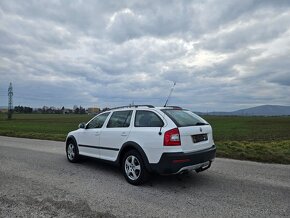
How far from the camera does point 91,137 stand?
6836mm

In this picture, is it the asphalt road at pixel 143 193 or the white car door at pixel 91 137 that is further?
the white car door at pixel 91 137

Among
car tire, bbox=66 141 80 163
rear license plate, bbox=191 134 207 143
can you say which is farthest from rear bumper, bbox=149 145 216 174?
car tire, bbox=66 141 80 163

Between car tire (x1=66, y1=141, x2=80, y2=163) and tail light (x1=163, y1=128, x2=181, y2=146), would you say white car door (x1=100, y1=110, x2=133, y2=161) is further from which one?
car tire (x1=66, y1=141, x2=80, y2=163)

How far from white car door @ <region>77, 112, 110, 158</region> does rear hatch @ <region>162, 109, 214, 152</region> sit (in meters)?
2.07

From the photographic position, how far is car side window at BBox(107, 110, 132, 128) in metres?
5.95

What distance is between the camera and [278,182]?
541cm

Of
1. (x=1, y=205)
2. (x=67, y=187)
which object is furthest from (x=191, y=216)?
(x=1, y=205)

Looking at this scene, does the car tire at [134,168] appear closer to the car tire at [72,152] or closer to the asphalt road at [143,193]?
the asphalt road at [143,193]

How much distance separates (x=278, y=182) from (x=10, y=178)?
5.87 metres

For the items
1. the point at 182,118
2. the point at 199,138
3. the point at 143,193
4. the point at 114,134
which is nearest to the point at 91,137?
the point at 114,134

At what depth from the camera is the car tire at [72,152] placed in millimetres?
7465

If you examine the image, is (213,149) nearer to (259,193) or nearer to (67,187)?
(259,193)

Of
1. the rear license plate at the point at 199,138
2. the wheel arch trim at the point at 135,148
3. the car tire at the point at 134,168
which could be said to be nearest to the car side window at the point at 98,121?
the wheel arch trim at the point at 135,148

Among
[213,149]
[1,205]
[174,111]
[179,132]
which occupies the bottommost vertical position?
[1,205]
